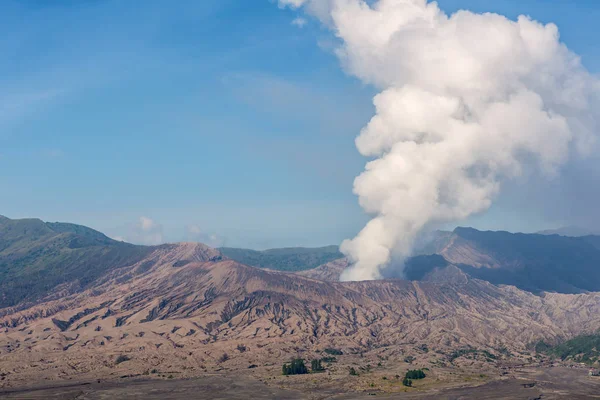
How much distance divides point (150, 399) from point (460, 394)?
8828 centimetres

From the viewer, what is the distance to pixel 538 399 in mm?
179375

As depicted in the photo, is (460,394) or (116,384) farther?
(116,384)

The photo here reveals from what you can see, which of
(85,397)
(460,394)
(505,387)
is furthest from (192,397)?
(505,387)

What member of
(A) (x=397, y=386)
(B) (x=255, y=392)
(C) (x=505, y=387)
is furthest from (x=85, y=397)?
(C) (x=505, y=387)

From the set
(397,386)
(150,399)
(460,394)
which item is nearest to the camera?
(150,399)

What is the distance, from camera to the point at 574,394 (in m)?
188

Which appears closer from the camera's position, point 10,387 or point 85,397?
point 85,397

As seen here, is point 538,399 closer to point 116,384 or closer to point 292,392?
point 292,392

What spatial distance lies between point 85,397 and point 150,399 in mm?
18723

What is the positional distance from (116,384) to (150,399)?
101ft


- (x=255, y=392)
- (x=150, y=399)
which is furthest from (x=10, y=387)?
(x=255, y=392)

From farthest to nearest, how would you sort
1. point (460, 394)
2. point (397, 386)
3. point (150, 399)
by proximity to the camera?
point (397, 386) < point (460, 394) < point (150, 399)

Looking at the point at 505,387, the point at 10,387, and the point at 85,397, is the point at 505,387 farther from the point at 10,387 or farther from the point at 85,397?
the point at 10,387

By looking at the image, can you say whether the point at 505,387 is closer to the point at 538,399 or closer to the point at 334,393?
the point at 538,399
